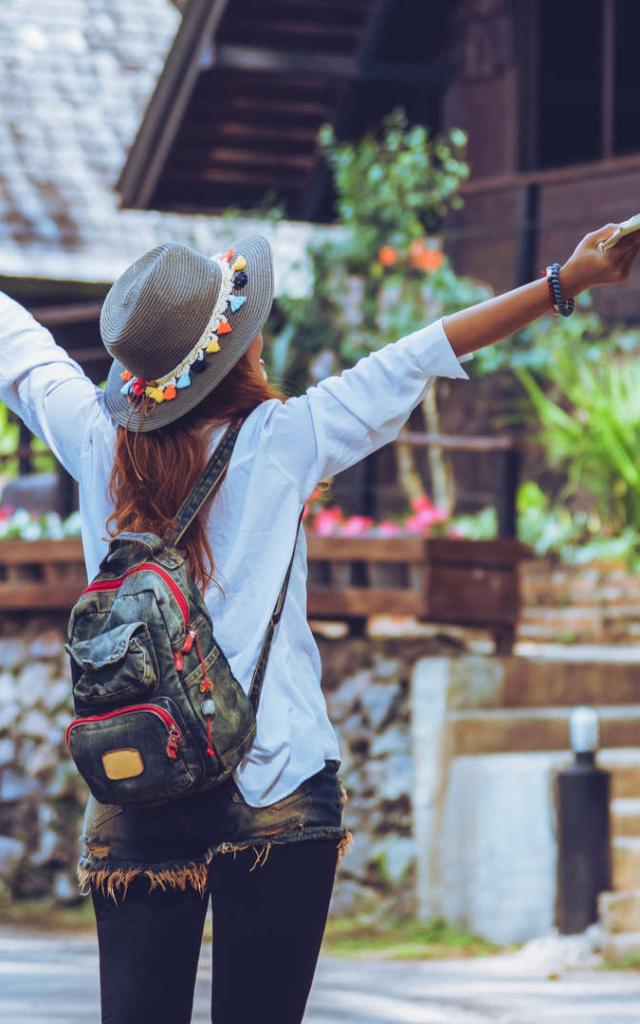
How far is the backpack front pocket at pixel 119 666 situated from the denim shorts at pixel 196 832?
0.57 ft

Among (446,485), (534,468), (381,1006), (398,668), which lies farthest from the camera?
(534,468)

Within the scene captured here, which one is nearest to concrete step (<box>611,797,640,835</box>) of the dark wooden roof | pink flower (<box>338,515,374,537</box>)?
pink flower (<box>338,515,374,537</box>)

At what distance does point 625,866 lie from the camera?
6.78 meters

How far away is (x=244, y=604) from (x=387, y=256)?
8.08 meters

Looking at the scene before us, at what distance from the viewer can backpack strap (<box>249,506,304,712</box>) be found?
275 centimetres

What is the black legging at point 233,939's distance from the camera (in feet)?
8.90

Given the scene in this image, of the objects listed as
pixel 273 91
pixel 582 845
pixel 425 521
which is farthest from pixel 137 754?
pixel 273 91

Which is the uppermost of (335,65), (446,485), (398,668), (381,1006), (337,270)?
(335,65)

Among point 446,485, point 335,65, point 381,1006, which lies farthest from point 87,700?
point 335,65

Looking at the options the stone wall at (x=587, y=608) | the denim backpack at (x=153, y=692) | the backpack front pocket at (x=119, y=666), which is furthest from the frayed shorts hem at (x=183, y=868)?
the stone wall at (x=587, y=608)

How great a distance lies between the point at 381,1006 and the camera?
5.95 metres

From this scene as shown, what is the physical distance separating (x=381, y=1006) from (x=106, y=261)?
7095mm

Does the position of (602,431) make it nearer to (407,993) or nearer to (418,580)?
(418,580)

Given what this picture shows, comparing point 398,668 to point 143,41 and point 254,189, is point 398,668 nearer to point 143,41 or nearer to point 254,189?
point 254,189
